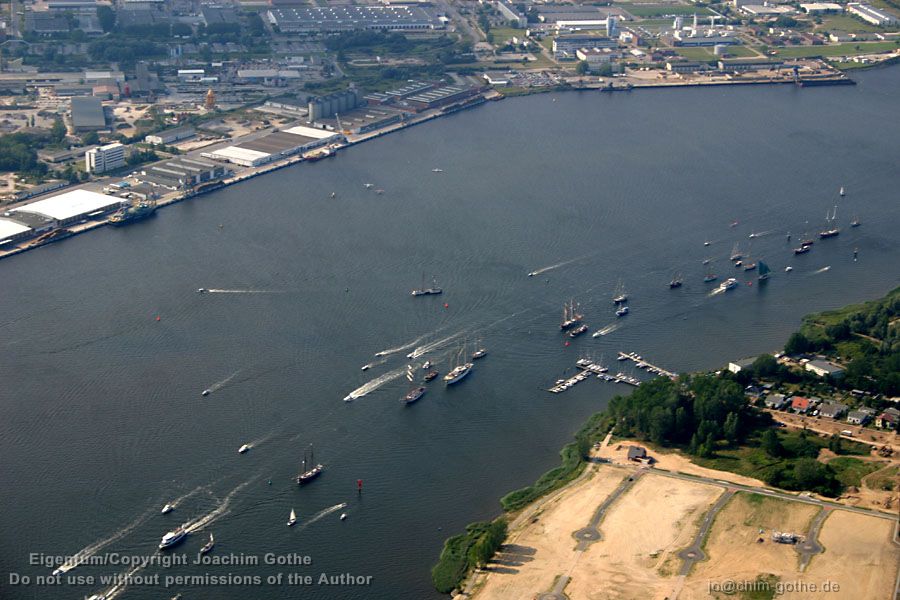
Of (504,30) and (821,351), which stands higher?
(504,30)

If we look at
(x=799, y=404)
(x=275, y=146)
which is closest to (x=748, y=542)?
(x=799, y=404)

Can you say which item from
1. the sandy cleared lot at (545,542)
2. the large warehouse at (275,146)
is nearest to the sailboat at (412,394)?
the sandy cleared lot at (545,542)

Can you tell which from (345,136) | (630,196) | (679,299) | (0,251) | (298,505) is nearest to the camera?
(298,505)

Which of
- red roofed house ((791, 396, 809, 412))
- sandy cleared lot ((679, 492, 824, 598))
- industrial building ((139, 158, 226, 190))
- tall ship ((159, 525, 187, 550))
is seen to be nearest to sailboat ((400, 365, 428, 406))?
tall ship ((159, 525, 187, 550))

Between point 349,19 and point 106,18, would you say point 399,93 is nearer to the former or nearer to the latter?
point 349,19

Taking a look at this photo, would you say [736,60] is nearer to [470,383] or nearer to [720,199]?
[720,199]

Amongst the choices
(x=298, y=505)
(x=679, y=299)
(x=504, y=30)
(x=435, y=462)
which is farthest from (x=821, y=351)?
(x=504, y=30)

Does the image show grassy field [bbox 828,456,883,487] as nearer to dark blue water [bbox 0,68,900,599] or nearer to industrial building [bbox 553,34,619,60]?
dark blue water [bbox 0,68,900,599]
